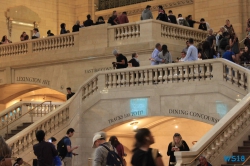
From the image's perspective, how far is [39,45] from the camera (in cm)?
2495

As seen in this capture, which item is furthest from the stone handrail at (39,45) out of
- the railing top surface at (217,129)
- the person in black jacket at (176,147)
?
the person in black jacket at (176,147)

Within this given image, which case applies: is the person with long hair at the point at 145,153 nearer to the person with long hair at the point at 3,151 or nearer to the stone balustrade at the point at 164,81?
the person with long hair at the point at 3,151

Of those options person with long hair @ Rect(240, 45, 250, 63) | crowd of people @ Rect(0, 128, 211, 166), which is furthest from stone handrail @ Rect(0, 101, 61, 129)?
crowd of people @ Rect(0, 128, 211, 166)

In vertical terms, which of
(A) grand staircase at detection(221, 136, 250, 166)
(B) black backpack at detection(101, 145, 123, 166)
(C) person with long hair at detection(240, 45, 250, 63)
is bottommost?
(A) grand staircase at detection(221, 136, 250, 166)

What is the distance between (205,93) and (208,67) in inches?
28.5

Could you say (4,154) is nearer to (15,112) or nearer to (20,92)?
(15,112)

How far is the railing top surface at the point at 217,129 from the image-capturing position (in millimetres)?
12984

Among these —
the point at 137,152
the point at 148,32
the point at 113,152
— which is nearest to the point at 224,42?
the point at 148,32

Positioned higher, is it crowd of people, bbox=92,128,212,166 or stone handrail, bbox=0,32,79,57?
stone handrail, bbox=0,32,79,57

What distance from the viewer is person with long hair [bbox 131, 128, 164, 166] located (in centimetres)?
707

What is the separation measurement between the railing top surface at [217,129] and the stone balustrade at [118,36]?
22.9 ft

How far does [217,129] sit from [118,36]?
29.9 ft

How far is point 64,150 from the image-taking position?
15.8 meters

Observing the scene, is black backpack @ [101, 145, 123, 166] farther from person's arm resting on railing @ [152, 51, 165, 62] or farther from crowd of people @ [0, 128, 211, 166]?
person's arm resting on railing @ [152, 51, 165, 62]
